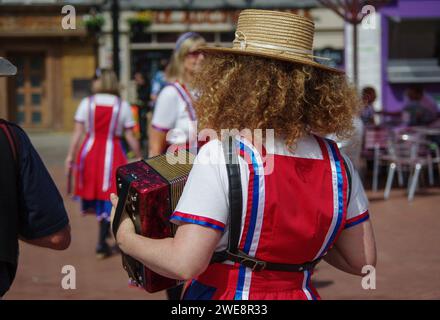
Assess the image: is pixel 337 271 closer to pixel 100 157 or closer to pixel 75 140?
pixel 100 157

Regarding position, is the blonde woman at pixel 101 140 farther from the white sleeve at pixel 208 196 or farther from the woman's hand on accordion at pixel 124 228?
the white sleeve at pixel 208 196

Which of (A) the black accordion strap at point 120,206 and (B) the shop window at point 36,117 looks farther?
(B) the shop window at point 36,117

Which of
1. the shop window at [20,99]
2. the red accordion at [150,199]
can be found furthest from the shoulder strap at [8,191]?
the shop window at [20,99]

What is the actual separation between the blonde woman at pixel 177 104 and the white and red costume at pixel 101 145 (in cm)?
210

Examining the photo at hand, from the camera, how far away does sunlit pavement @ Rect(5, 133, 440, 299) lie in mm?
5781

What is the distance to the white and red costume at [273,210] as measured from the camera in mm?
2123

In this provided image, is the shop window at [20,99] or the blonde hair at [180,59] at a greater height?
the shop window at [20,99]

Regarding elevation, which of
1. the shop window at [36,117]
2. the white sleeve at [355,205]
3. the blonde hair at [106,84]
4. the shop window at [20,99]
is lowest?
the white sleeve at [355,205]

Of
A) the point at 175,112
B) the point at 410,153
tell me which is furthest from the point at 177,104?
the point at 410,153

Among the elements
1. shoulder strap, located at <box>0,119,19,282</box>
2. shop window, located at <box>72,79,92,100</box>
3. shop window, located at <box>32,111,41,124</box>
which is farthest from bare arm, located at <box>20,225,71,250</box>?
shop window, located at <box>32,111,41,124</box>

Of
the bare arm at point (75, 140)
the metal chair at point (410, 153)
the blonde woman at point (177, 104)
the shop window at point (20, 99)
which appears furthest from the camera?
the shop window at point (20, 99)

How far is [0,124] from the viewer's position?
7.70 ft

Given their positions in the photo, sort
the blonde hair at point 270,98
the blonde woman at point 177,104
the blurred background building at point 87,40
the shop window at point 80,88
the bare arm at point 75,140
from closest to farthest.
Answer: the blonde hair at point 270,98 → the blonde woman at point 177,104 → the bare arm at point 75,140 → the blurred background building at point 87,40 → the shop window at point 80,88

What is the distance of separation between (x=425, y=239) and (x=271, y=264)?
6.02m
